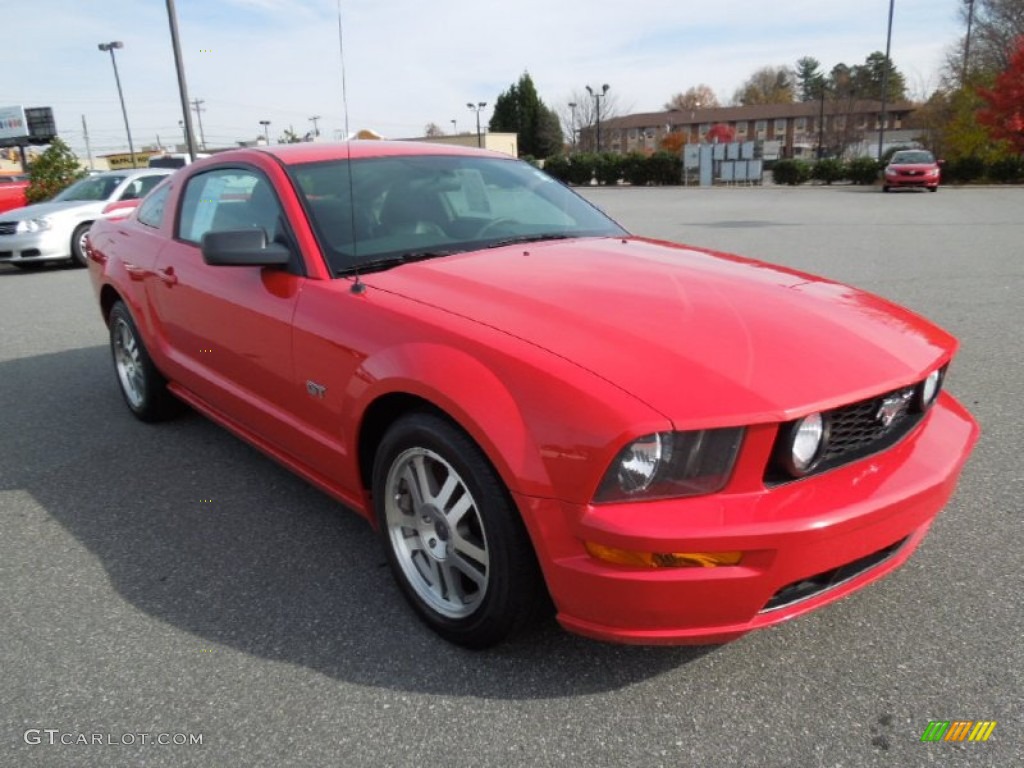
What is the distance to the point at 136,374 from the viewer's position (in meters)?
4.41

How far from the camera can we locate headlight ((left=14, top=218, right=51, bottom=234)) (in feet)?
38.1

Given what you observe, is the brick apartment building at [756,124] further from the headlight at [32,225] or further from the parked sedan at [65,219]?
the headlight at [32,225]

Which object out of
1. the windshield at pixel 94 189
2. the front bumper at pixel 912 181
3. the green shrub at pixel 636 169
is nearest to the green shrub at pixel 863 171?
the front bumper at pixel 912 181

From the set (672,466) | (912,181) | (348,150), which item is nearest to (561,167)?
(912,181)

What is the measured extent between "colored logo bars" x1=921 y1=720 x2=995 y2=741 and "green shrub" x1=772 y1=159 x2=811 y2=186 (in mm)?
39239

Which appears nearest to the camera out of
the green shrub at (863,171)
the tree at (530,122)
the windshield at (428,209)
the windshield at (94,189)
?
the windshield at (428,209)

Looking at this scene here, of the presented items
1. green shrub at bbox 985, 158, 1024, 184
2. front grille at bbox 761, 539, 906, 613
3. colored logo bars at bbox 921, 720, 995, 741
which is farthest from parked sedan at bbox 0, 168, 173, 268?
green shrub at bbox 985, 158, 1024, 184

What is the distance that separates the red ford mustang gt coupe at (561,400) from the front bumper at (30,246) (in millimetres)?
10161

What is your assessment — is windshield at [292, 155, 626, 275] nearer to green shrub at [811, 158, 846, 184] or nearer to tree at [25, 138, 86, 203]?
tree at [25, 138, 86, 203]

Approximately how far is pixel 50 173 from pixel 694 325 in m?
20.6

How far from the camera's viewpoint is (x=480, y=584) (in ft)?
7.24

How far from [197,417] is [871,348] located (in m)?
3.76

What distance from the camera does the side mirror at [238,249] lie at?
268 centimetres

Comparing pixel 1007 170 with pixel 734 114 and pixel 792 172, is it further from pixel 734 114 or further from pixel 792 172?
pixel 734 114
